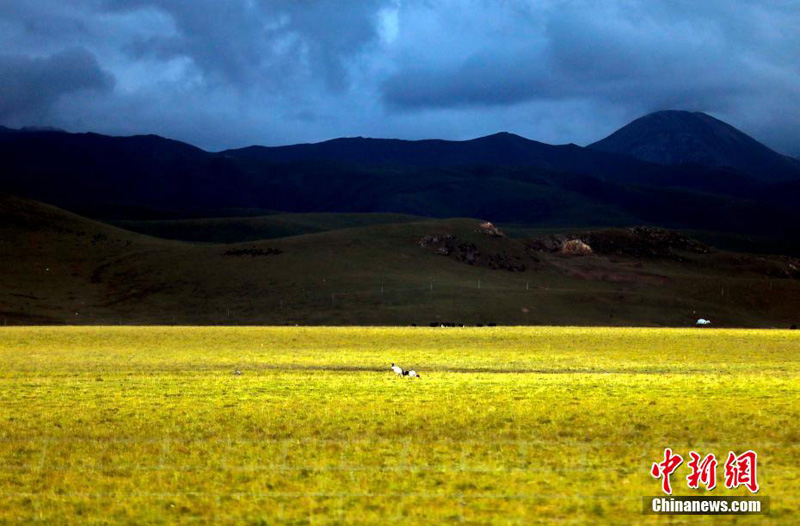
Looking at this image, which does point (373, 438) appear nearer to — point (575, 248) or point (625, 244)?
point (575, 248)

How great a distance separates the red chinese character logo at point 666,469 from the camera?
16.5m

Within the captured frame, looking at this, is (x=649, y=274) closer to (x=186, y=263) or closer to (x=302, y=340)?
(x=186, y=263)

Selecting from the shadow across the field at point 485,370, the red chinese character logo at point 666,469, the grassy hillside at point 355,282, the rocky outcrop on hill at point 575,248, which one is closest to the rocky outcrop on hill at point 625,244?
the rocky outcrop on hill at point 575,248

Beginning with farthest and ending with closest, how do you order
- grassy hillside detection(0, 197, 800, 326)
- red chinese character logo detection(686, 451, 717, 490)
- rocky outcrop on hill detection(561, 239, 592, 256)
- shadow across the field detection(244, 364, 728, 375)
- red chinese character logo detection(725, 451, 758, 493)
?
1. rocky outcrop on hill detection(561, 239, 592, 256)
2. grassy hillside detection(0, 197, 800, 326)
3. shadow across the field detection(244, 364, 728, 375)
4. red chinese character logo detection(686, 451, 717, 490)
5. red chinese character logo detection(725, 451, 758, 493)

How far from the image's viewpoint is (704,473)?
17531 millimetres

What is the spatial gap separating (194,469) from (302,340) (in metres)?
42.5

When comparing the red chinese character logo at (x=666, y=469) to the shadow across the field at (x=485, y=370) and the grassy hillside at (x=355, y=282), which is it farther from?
the grassy hillside at (x=355, y=282)

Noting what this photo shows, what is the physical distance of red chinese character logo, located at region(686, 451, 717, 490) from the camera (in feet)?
55.8

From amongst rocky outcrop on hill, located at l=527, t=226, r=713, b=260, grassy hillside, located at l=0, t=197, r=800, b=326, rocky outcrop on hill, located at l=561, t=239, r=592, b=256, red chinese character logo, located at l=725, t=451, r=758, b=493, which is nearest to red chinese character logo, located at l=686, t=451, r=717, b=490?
red chinese character logo, located at l=725, t=451, r=758, b=493

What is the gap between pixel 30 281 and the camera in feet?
349

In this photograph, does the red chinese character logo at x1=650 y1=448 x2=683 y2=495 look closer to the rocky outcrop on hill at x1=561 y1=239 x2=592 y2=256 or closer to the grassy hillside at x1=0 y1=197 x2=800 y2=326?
the grassy hillside at x1=0 y1=197 x2=800 y2=326

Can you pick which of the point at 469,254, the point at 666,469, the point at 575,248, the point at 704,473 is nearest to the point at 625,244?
the point at 575,248

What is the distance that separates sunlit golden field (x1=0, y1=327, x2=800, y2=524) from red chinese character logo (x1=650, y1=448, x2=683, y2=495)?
0.19 meters

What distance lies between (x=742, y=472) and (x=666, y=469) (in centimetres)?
154
